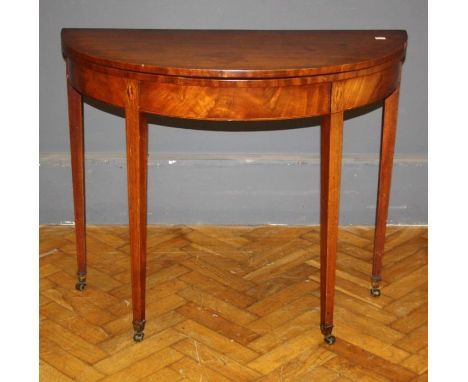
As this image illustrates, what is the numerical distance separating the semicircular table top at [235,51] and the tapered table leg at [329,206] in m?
0.16

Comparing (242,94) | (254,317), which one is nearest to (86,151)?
(254,317)

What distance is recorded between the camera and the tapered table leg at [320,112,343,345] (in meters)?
1.85

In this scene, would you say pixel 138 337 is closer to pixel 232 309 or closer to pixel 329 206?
pixel 232 309

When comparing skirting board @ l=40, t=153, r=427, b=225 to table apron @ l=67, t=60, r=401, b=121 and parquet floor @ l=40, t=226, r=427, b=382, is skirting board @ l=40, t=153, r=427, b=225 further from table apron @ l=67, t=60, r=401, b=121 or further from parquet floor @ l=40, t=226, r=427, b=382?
table apron @ l=67, t=60, r=401, b=121

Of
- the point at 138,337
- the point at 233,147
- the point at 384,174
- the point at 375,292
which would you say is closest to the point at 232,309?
the point at 138,337

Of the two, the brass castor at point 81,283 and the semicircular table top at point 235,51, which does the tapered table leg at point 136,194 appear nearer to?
the semicircular table top at point 235,51

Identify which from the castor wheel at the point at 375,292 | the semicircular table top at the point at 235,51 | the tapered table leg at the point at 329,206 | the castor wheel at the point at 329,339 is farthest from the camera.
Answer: the castor wheel at the point at 375,292

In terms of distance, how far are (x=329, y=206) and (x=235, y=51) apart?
449 mm

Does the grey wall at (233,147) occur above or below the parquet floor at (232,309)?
above

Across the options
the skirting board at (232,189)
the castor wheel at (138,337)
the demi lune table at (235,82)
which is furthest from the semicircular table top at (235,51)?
the castor wheel at (138,337)

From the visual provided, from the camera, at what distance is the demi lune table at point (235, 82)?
5.71 feet

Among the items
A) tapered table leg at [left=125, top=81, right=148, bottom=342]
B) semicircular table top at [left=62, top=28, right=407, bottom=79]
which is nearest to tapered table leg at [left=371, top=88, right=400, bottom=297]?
semicircular table top at [left=62, top=28, right=407, bottom=79]

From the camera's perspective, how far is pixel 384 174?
7.24 feet

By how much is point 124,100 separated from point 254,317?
2.47 ft
